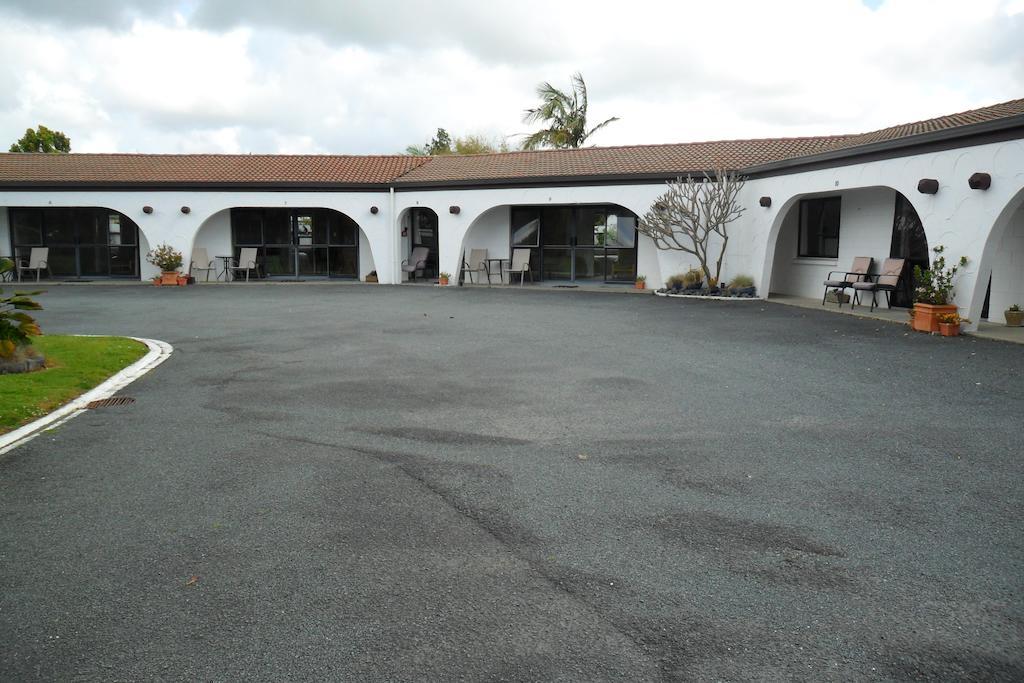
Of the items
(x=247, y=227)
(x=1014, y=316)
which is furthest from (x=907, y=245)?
(x=247, y=227)

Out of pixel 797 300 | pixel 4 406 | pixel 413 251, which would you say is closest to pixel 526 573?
pixel 4 406

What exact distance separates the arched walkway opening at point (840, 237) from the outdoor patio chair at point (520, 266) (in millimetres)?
6680

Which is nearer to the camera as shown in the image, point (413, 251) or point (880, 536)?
point (880, 536)

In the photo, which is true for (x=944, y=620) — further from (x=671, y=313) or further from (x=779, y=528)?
(x=671, y=313)

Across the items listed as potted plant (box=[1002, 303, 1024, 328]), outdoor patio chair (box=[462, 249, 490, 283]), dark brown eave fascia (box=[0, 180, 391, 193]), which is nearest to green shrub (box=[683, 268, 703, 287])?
outdoor patio chair (box=[462, 249, 490, 283])

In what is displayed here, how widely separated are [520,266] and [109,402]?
50.9 ft

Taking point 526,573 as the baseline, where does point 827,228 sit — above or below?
above

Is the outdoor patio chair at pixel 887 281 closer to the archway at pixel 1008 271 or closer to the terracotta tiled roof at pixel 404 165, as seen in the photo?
the archway at pixel 1008 271

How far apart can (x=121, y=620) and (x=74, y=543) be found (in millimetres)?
971

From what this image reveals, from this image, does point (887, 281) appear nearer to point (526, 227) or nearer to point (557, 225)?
point (557, 225)

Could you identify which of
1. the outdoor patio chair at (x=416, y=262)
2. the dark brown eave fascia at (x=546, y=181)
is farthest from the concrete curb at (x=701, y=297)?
the outdoor patio chair at (x=416, y=262)

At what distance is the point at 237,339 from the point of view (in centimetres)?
1088

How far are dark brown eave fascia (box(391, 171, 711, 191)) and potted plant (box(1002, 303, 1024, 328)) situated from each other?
26.0 feet

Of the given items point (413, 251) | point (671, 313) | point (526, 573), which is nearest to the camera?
point (526, 573)
